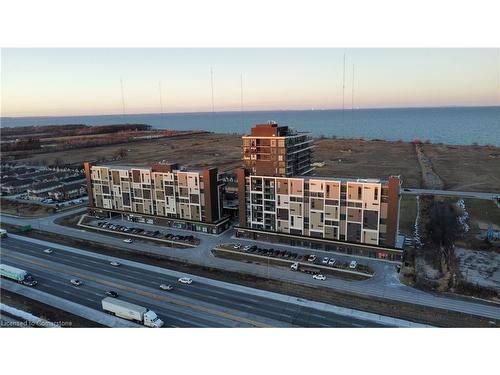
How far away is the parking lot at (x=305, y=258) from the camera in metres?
43.6

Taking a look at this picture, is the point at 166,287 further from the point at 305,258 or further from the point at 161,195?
the point at 161,195

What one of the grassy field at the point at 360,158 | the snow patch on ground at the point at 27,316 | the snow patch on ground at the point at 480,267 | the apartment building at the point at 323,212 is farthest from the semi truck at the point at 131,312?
the grassy field at the point at 360,158

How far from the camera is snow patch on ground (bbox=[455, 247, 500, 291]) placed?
39625 mm

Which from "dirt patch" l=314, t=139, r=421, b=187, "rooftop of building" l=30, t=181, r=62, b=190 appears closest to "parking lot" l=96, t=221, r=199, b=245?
"rooftop of building" l=30, t=181, r=62, b=190

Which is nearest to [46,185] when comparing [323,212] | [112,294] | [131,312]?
[112,294]

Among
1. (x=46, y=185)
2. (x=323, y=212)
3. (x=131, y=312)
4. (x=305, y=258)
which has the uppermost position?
(x=323, y=212)

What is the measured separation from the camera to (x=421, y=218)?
60.6 metres

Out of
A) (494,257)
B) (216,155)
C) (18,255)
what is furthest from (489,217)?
(216,155)

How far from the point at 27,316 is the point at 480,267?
1987 inches

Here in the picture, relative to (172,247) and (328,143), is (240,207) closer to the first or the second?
(172,247)

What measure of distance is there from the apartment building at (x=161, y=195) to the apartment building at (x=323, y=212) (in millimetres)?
5144

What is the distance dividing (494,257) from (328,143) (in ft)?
404

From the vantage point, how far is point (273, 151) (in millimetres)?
51688

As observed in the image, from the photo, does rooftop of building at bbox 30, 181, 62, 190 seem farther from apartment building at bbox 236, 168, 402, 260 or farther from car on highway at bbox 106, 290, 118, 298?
car on highway at bbox 106, 290, 118, 298
